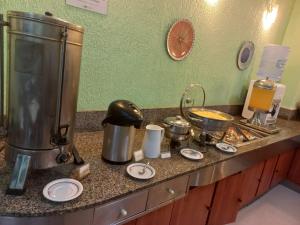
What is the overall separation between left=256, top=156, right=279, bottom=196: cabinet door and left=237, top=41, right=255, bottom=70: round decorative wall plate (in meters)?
0.91

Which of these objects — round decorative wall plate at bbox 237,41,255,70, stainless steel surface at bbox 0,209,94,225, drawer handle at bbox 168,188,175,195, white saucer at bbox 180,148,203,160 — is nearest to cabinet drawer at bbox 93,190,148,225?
stainless steel surface at bbox 0,209,94,225

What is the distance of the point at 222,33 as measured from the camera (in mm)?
1787

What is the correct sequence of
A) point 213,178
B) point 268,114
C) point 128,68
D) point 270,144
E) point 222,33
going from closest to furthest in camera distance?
point 213,178
point 128,68
point 270,144
point 222,33
point 268,114

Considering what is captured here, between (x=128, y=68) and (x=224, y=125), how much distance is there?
2.14 feet

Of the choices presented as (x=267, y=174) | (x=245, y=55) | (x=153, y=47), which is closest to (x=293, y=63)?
(x=245, y=55)

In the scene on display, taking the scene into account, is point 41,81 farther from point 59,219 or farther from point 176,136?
point 176,136

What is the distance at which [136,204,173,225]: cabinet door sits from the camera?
94 cm

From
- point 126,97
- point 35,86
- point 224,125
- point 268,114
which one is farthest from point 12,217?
point 268,114

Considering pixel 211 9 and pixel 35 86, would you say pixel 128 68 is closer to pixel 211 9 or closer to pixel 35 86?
pixel 35 86

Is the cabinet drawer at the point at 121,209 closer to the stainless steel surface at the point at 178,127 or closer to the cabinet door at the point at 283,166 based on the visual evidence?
the stainless steel surface at the point at 178,127

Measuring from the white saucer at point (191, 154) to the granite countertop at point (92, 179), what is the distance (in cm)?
3

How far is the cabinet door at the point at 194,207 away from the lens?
3.71ft

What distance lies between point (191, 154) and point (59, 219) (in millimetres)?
723

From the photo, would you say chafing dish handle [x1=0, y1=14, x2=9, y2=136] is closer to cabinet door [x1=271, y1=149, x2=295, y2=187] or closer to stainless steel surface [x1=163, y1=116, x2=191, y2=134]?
stainless steel surface [x1=163, y1=116, x2=191, y2=134]
